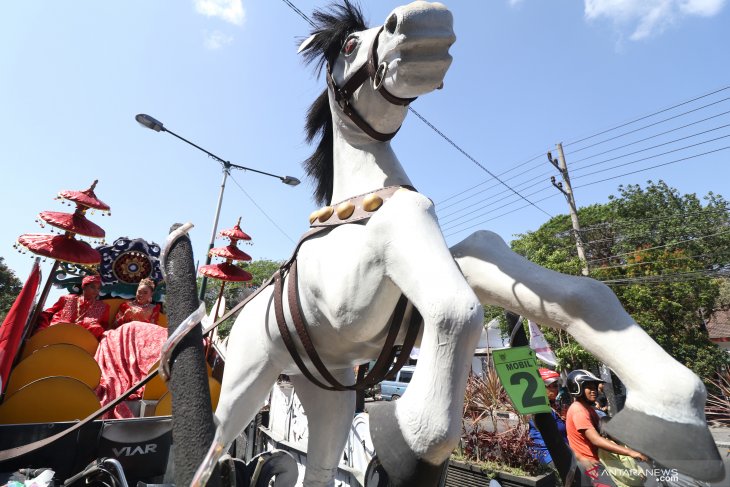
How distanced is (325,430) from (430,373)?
964 mm

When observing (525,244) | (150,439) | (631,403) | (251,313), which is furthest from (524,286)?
(525,244)

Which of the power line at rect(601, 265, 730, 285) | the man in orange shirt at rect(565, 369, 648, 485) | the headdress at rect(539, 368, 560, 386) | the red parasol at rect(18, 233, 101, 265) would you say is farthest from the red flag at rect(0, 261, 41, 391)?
the power line at rect(601, 265, 730, 285)

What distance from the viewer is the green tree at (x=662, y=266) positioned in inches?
509

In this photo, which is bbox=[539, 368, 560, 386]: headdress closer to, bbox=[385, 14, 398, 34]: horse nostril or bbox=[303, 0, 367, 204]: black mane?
bbox=[303, 0, 367, 204]: black mane

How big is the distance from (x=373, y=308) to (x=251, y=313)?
67 cm

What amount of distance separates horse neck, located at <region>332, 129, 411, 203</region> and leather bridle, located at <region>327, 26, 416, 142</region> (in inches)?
2.3

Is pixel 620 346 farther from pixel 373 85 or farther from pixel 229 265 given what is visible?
pixel 229 265

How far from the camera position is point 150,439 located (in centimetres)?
274

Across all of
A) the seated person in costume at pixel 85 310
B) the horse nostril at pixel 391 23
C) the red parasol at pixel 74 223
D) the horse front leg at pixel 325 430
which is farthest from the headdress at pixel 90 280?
the horse nostril at pixel 391 23

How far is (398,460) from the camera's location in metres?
0.84

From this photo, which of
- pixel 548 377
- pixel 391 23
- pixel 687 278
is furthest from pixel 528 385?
pixel 687 278

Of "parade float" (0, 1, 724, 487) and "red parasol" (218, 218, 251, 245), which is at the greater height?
"red parasol" (218, 218, 251, 245)

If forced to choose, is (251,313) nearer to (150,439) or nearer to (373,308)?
(373,308)

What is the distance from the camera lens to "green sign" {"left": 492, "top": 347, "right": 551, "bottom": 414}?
144cm
